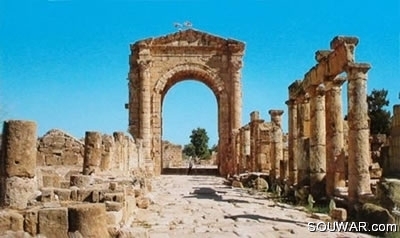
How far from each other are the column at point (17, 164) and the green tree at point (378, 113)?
30947 mm

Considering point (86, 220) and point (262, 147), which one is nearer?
point (86, 220)

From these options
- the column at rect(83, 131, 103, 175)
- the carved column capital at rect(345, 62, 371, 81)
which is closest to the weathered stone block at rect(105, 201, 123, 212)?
the column at rect(83, 131, 103, 175)

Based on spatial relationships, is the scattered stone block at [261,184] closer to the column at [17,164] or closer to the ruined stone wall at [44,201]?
the ruined stone wall at [44,201]

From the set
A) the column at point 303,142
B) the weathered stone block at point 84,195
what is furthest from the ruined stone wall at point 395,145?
the weathered stone block at point 84,195

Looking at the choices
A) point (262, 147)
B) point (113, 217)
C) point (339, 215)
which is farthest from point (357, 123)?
point (262, 147)

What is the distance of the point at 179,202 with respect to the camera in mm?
13023

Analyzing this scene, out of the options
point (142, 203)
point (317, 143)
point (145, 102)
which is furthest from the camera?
point (145, 102)

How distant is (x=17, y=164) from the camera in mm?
7477

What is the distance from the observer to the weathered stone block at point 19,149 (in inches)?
294

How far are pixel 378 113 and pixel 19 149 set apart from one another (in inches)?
1324

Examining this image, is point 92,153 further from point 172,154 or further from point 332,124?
point 172,154

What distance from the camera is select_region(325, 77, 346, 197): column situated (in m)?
12.6

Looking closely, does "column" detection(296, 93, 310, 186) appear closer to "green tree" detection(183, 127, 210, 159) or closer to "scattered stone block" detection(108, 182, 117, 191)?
"scattered stone block" detection(108, 182, 117, 191)

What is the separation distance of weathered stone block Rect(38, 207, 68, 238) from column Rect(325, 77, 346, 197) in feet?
25.4
